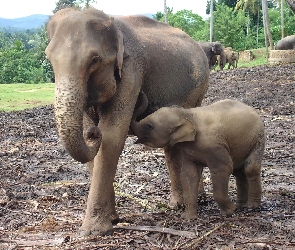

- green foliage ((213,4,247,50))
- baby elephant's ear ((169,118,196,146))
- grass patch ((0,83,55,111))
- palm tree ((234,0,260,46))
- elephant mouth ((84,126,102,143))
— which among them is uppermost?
palm tree ((234,0,260,46))

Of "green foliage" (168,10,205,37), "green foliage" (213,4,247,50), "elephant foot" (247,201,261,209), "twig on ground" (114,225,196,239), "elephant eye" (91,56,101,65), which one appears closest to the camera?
"elephant eye" (91,56,101,65)

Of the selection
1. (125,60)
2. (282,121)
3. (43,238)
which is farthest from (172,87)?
(282,121)

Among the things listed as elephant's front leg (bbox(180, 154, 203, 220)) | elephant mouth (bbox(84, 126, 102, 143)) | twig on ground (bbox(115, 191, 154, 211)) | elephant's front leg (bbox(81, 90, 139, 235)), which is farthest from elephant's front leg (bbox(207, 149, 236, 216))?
elephant mouth (bbox(84, 126, 102, 143))

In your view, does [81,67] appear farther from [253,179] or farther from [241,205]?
[241,205]

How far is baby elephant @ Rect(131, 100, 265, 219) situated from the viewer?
4.86m

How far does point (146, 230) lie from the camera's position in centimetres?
487

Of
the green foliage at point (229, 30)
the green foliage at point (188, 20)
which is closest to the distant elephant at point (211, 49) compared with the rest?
the green foliage at point (229, 30)

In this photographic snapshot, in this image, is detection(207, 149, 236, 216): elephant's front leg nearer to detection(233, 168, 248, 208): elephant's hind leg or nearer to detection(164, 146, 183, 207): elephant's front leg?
detection(233, 168, 248, 208): elephant's hind leg

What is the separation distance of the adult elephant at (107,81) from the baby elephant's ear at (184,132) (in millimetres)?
433

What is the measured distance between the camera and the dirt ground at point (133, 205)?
15.3 ft

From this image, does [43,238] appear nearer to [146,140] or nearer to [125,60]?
[146,140]

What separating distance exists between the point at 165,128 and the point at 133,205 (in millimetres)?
1427

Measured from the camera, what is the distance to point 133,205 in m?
5.92

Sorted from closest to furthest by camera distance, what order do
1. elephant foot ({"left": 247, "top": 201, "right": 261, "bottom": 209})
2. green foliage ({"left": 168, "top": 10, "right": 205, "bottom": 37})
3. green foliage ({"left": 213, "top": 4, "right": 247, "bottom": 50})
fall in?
elephant foot ({"left": 247, "top": 201, "right": 261, "bottom": 209}), green foliage ({"left": 213, "top": 4, "right": 247, "bottom": 50}), green foliage ({"left": 168, "top": 10, "right": 205, "bottom": 37})
